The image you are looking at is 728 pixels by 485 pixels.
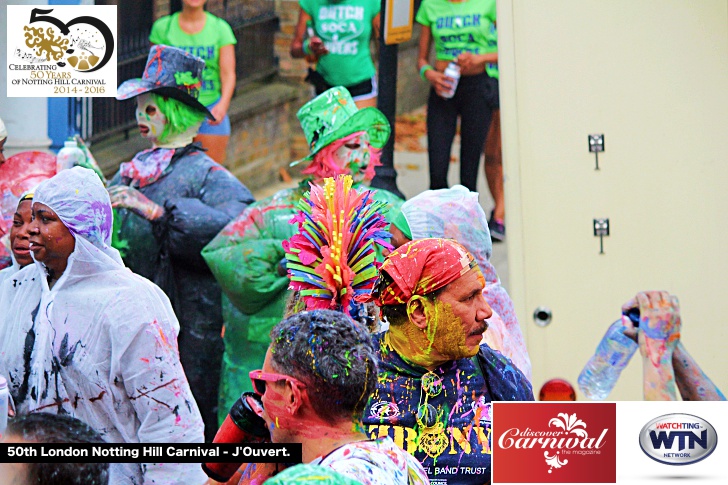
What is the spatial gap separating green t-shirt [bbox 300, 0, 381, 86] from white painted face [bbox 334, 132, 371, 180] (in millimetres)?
348

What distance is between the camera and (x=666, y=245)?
4.09 m

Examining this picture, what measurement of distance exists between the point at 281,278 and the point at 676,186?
1.28 m

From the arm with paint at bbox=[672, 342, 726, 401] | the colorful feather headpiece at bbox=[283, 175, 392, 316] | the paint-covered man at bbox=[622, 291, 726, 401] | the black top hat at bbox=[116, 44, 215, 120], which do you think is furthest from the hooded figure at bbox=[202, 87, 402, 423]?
the arm with paint at bbox=[672, 342, 726, 401]

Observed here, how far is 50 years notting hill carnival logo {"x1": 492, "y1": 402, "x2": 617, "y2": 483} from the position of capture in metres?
3.36

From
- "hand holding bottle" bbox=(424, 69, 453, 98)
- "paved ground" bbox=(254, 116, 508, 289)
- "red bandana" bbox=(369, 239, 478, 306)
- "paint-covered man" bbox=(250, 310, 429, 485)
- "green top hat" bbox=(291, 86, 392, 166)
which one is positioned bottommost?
"paint-covered man" bbox=(250, 310, 429, 485)

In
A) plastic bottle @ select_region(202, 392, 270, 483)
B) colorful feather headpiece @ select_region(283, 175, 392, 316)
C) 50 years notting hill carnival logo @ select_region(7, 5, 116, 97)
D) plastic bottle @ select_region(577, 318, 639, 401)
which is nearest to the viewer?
plastic bottle @ select_region(202, 392, 270, 483)

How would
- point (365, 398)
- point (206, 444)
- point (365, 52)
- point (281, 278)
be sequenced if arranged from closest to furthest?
point (365, 398)
point (206, 444)
point (281, 278)
point (365, 52)

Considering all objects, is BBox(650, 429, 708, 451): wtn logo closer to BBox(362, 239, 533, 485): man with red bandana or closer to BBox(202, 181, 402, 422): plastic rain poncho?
BBox(362, 239, 533, 485): man with red bandana

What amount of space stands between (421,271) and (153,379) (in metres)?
1.01

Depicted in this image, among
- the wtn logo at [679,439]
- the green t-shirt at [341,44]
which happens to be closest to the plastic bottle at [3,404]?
the green t-shirt at [341,44]

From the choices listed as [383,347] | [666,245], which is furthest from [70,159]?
[666,245]

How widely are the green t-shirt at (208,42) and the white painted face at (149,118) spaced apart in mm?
156

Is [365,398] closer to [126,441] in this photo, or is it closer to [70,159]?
[126,441]
